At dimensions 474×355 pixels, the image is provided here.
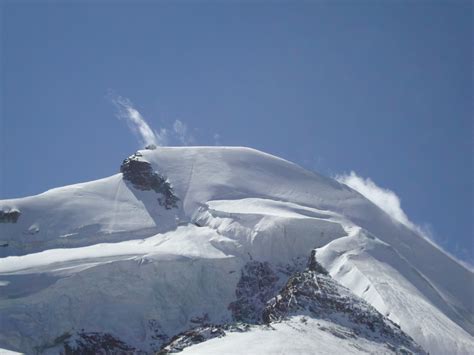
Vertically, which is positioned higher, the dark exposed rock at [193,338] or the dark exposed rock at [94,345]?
the dark exposed rock at [193,338]

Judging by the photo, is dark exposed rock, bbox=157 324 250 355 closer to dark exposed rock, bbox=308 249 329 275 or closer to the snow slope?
the snow slope

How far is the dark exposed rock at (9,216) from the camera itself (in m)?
96.6

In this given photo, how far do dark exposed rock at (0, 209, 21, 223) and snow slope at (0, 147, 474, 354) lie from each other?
0.82 meters

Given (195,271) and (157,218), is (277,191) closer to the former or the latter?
(157,218)

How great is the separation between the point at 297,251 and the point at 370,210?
850 inches

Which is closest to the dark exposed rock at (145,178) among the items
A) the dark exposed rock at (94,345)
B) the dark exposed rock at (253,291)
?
the dark exposed rock at (253,291)

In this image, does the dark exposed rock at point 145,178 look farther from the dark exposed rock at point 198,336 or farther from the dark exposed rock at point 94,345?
the dark exposed rock at point 198,336

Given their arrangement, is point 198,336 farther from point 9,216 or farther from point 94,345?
point 9,216

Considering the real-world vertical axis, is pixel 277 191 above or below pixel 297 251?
above

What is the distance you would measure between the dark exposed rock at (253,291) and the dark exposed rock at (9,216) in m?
34.4

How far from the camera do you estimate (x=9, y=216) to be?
97000 millimetres

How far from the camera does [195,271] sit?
274 feet

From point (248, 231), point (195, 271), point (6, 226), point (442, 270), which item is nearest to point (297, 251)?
point (248, 231)

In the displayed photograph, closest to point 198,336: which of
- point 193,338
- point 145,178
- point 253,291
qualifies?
point 193,338
